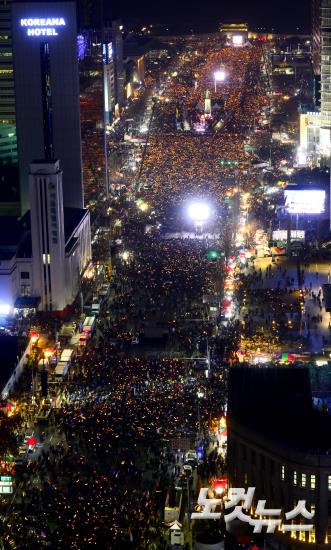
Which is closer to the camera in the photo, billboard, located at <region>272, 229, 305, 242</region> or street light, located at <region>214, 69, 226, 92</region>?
billboard, located at <region>272, 229, 305, 242</region>

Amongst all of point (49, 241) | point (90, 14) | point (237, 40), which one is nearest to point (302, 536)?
point (49, 241)

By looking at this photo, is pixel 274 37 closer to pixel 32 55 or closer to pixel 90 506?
pixel 32 55

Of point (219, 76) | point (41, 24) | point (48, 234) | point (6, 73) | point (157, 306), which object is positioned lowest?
point (157, 306)

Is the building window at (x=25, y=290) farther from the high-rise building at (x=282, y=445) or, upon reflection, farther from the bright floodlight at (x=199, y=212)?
the high-rise building at (x=282, y=445)

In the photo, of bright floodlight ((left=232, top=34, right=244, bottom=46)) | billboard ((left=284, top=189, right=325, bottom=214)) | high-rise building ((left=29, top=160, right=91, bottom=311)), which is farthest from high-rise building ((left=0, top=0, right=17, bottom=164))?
bright floodlight ((left=232, top=34, right=244, bottom=46))

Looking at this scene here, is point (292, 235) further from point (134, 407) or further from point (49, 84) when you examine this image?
point (134, 407)

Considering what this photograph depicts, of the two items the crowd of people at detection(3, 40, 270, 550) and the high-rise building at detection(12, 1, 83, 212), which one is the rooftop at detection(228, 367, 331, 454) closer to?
the crowd of people at detection(3, 40, 270, 550)

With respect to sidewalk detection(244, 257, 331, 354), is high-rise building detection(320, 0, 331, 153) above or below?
above
